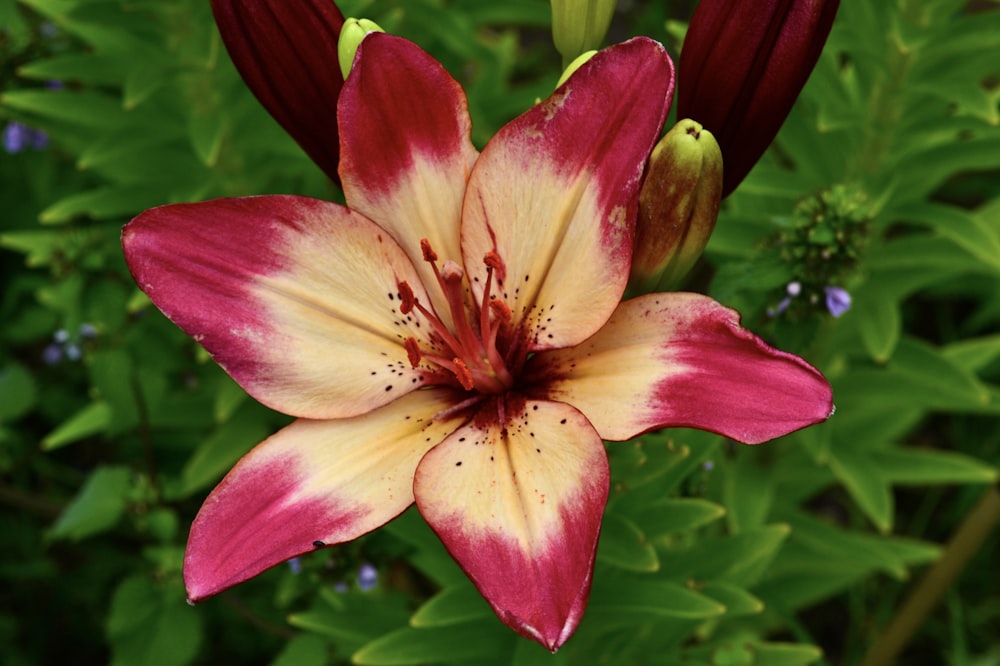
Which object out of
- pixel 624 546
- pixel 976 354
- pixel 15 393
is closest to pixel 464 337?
pixel 624 546

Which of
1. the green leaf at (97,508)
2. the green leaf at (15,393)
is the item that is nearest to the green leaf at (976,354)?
the green leaf at (97,508)

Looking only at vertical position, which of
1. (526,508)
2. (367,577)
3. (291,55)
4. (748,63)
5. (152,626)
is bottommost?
(152,626)

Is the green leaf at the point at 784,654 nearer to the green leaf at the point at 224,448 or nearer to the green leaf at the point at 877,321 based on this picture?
the green leaf at the point at 877,321

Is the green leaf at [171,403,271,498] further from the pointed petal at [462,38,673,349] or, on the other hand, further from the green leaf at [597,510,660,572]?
the pointed petal at [462,38,673,349]

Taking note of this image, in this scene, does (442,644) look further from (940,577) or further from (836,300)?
(940,577)

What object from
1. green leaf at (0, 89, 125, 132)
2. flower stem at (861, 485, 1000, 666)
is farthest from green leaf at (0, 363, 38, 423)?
flower stem at (861, 485, 1000, 666)

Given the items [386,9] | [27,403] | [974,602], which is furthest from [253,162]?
[974,602]
